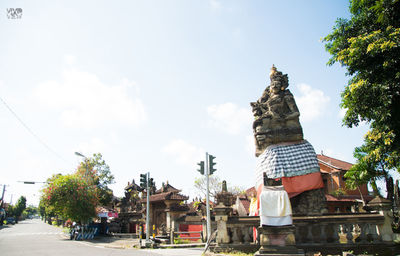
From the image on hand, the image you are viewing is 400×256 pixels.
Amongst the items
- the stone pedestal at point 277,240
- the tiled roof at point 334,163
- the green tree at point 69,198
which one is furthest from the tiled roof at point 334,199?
the green tree at point 69,198

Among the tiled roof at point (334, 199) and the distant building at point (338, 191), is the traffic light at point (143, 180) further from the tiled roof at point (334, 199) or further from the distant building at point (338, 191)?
the tiled roof at point (334, 199)

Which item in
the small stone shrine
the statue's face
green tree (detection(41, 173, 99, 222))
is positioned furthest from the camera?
green tree (detection(41, 173, 99, 222))

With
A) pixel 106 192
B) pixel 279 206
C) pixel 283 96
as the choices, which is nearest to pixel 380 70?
pixel 283 96

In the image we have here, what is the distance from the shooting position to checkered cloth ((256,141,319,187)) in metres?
10.0

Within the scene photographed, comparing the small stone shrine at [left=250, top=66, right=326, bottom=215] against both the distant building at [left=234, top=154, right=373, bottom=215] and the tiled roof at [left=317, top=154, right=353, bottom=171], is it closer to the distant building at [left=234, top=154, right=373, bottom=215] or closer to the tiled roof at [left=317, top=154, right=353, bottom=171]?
the distant building at [left=234, top=154, right=373, bottom=215]

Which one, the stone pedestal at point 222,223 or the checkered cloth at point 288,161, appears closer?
the stone pedestal at point 222,223

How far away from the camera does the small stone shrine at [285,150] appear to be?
392 inches

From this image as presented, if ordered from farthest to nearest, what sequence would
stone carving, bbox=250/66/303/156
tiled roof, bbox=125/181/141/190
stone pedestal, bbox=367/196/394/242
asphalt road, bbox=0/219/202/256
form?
tiled roof, bbox=125/181/141/190, asphalt road, bbox=0/219/202/256, stone carving, bbox=250/66/303/156, stone pedestal, bbox=367/196/394/242

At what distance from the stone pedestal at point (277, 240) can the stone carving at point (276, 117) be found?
4.48 m

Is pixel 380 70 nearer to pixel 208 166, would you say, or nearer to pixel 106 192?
pixel 208 166

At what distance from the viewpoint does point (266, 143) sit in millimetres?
11328

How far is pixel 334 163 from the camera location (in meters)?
30.2

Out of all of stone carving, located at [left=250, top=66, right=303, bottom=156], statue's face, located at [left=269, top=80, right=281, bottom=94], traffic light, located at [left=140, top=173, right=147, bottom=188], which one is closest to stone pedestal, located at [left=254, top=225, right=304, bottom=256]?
stone carving, located at [left=250, top=66, right=303, bottom=156]

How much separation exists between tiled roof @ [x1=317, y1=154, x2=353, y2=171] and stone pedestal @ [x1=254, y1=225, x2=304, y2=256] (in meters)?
24.0
